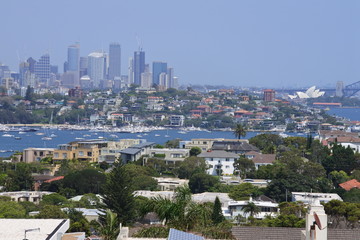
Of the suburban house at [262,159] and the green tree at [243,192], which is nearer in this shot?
the green tree at [243,192]

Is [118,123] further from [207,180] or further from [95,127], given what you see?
[207,180]

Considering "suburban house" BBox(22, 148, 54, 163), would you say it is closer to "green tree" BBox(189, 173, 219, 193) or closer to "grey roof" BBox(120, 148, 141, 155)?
"grey roof" BBox(120, 148, 141, 155)

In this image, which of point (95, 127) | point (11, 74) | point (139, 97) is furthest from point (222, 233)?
point (11, 74)

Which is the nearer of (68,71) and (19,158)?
(19,158)

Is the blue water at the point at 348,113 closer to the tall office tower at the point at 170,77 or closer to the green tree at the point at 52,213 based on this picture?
the tall office tower at the point at 170,77

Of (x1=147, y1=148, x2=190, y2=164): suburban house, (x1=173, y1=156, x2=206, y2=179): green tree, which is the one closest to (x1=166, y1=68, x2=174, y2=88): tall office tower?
(x1=147, y1=148, x2=190, y2=164): suburban house

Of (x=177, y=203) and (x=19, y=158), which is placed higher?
(x=177, y=203)

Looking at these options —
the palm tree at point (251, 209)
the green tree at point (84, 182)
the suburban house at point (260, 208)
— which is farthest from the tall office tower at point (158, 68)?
the palm tree at point (251, 209)
